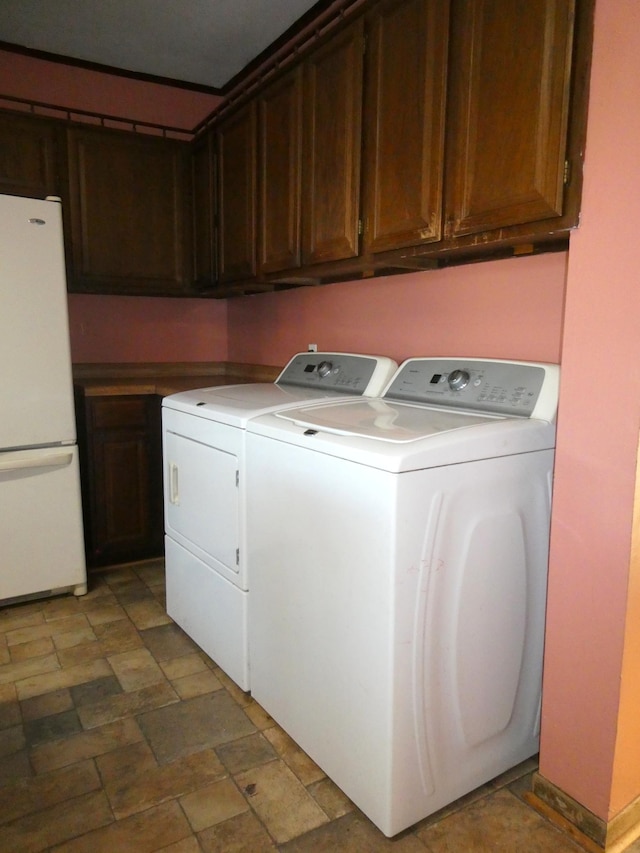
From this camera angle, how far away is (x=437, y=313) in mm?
2035

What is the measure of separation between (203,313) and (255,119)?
1.32 metres

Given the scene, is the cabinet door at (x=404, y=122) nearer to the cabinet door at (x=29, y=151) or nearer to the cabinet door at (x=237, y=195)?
the cabinet door at (x=237, y=195)

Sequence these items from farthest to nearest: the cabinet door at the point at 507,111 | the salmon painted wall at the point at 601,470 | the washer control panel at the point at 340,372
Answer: the washer control panel at the point at 340,372, the cabinet door at the point at 507,111, the salmon painted wall at the point at 601,470

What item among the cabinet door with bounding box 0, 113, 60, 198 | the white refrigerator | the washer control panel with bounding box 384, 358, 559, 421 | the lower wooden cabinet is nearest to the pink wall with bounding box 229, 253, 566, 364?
the washer control panel with bounding box 384, 358, 559, 421

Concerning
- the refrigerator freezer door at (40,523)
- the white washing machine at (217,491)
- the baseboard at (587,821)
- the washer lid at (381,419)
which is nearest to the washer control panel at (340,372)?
the white washing machine at (217,491)

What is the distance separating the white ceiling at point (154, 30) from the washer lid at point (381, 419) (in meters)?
1.88

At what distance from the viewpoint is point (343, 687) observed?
1.42m

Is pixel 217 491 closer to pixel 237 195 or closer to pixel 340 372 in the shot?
pixel 340 372

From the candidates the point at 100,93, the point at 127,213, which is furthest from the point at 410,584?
the point at 100,93

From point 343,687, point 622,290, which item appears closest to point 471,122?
point 622,290

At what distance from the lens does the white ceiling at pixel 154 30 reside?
251cm

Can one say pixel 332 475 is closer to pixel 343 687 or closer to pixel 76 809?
pixel 343 687

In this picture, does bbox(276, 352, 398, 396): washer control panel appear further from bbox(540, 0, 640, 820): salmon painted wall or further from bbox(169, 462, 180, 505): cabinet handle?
bbox(540, 0, 640, 820): salmon painted wall

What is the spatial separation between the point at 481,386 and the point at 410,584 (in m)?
0.70
